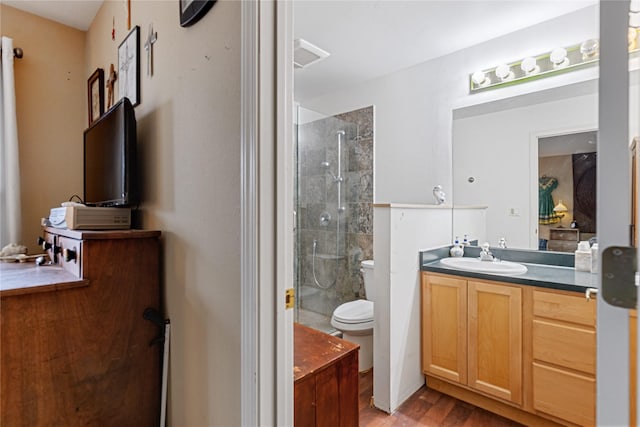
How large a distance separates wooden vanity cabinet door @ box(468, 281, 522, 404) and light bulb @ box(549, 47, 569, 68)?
1.47 meters

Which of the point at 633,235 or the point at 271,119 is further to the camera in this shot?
the point at 271,119

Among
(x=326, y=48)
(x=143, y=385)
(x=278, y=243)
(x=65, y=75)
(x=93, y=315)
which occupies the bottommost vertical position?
(x=143, y=385)

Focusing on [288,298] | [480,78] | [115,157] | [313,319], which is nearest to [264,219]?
[288,298]

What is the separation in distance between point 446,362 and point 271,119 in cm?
195

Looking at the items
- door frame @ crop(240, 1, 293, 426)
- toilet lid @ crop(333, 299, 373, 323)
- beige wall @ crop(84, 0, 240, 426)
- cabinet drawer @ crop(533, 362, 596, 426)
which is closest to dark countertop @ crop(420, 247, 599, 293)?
cabinet drawer @ crop(533, 362, 596, 426)

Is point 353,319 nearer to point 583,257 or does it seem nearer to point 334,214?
point 334,214

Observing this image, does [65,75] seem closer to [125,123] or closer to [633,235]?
[125,123]

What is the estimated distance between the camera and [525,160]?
7.19 feet

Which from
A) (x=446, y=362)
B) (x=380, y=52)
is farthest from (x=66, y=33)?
(x=446, y=362)

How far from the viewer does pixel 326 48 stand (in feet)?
7.97

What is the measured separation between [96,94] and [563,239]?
3.24 meters

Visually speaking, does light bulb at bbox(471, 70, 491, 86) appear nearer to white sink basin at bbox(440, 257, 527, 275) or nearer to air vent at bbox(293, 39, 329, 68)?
air vent at bbox(293, 39, 329, 68)

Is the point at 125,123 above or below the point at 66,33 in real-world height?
below

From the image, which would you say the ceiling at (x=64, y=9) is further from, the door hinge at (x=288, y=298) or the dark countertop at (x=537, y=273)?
the dark countertop at (x=537, y=273)
